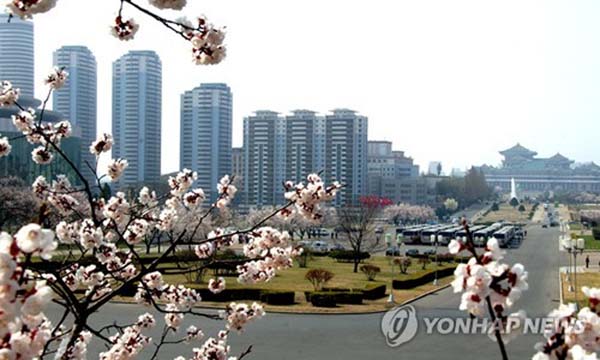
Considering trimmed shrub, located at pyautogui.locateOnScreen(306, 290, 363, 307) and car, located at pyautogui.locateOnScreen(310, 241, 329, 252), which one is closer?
trimmed shrub, located at pyautogui.locateOnScreen(306, 290, 363, 307)

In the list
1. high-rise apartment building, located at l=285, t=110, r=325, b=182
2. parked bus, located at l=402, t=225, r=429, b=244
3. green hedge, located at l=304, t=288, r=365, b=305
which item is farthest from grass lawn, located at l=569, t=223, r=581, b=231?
A: green hedge, located at l=304, t=288, r=365, b=305

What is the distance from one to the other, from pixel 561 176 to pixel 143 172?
118 meters

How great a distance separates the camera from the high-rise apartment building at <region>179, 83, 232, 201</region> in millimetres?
88500

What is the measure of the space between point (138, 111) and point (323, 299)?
72828 mm

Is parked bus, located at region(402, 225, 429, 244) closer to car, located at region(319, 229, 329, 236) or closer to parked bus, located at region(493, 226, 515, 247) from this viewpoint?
parked bus, located at region(493, 226, 515, 247)

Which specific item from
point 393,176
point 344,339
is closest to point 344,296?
point 344,339

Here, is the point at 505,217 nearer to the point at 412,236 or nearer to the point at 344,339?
the point at 412,236

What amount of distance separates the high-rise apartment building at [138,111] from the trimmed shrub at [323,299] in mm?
67641

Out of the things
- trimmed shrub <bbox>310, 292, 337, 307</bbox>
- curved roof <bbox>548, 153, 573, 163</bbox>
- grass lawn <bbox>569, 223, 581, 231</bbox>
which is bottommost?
grass lawn <bbox>569, 223, 581, 231</bbox>

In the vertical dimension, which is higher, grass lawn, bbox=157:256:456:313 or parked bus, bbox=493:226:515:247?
parked bus, bbox=493:226:515:247

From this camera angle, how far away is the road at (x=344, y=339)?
12.8 m

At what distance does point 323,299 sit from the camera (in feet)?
61.9

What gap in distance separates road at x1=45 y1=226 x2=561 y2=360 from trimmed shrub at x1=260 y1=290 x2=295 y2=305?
1.62m

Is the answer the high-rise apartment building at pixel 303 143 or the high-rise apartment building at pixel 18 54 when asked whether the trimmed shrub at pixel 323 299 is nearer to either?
the high-rise apartment building at pixel 303 143
